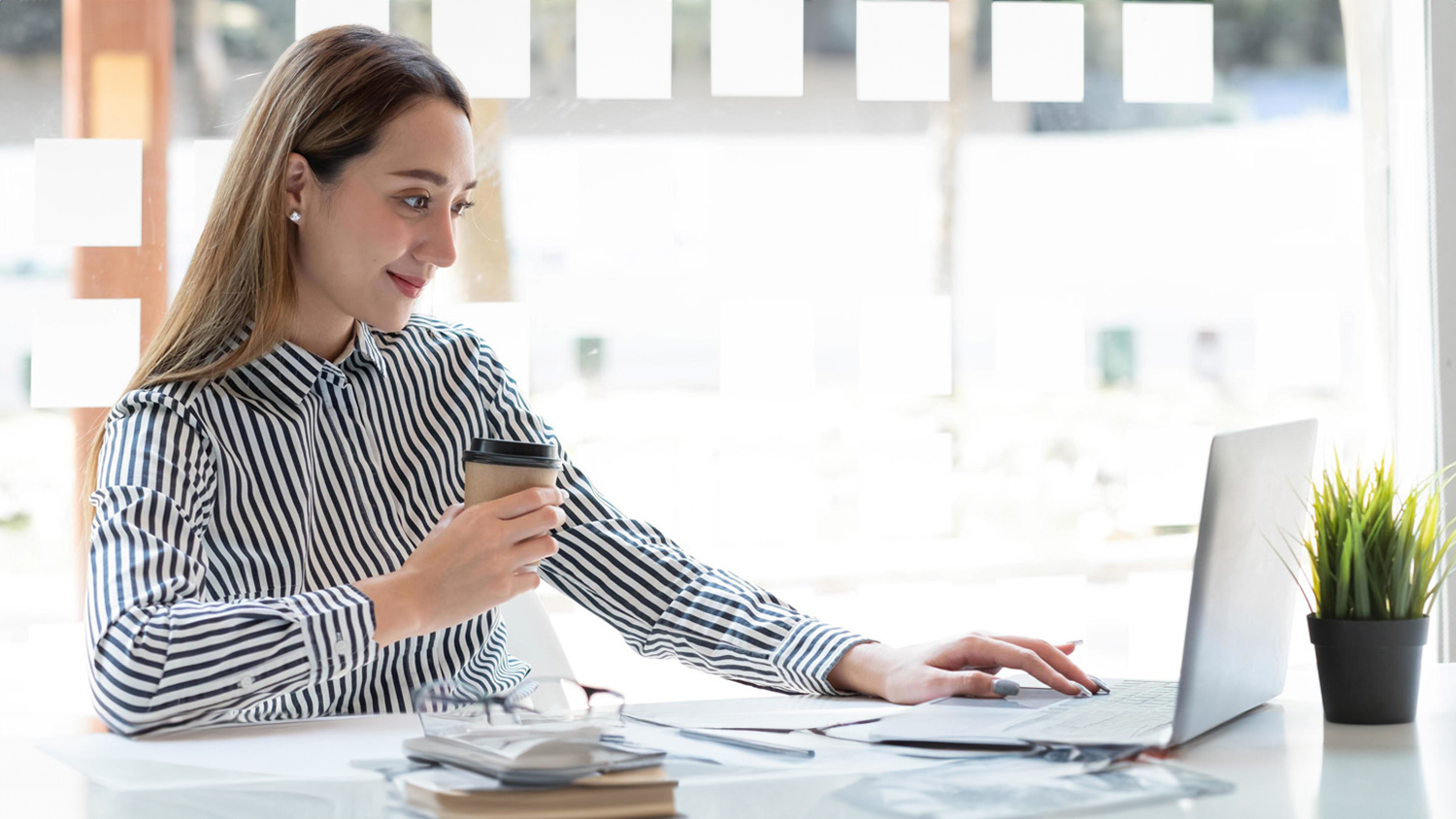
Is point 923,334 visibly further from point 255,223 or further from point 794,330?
point 255,223

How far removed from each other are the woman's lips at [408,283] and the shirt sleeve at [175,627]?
363 mm

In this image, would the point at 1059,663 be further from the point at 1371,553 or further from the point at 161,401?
the point at 161,401

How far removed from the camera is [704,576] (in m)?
1.72

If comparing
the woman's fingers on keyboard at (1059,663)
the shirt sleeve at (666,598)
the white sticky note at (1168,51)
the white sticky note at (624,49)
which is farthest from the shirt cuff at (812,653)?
the white sticky note at (1168,51)

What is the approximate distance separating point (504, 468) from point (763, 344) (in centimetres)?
137

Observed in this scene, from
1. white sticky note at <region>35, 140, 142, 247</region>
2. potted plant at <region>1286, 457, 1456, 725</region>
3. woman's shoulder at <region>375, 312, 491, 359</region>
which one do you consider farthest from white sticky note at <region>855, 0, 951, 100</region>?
potted plant at <region>1286, 457, 1456, 725</region>

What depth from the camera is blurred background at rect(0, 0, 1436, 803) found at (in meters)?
2.45

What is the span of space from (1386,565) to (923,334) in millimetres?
1449

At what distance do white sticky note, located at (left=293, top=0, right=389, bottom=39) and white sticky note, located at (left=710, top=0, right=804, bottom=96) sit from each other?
1.94 ft

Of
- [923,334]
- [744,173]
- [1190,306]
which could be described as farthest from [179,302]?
[1190,306]

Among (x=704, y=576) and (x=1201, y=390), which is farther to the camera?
(x=1201, y=390)

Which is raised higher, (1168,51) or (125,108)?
(1168,51)

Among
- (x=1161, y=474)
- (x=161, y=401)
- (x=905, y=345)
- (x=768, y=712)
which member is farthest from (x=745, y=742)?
(x=1161, y=474)

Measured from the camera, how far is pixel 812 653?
1550mm
